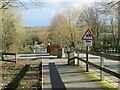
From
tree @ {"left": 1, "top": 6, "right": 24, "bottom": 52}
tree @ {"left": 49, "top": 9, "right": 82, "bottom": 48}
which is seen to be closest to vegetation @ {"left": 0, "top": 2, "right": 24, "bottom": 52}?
tree @ {"left": 1, "top": 6, "right": 24, "bottom": 52}

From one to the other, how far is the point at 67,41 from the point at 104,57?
34.3 meters

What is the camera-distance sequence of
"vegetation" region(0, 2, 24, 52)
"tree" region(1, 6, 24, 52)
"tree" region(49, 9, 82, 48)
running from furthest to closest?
"tree" region(49, 9, 82, 48) < "tree" region(1, 6, 24, 52) < "vegetation" region(0, 2, 24, 52)

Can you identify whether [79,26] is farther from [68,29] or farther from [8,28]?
[8,28]

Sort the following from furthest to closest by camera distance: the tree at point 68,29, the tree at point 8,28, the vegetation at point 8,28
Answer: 1. the tree at point 68,29
2. the tree at point 8,28
3. the vegetation at point 8,28

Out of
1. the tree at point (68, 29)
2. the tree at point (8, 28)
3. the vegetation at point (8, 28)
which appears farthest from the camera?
the tree at point (68, 29)

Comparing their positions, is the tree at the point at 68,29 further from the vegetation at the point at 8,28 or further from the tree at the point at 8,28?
the tree at the point at 8,28

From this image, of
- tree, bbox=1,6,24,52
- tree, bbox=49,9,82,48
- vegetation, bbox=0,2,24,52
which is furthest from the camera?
tree, bbox=49,9,82,48

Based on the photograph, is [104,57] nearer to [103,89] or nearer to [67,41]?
[103,89]

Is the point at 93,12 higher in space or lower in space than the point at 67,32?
higher

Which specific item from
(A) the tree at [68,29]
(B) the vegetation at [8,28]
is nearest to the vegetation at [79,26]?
(A) the tree at [68,29]

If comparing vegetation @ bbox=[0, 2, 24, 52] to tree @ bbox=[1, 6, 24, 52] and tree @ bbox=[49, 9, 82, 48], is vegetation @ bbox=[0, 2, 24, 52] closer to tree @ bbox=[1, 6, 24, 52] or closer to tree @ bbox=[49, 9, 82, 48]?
tree @ bbox=[1, 6, 24, 52]

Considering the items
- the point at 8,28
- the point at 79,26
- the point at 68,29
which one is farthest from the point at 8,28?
the point at 79,26

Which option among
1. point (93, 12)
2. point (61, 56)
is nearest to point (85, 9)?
point (93, 12)

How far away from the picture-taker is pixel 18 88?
6.55m
